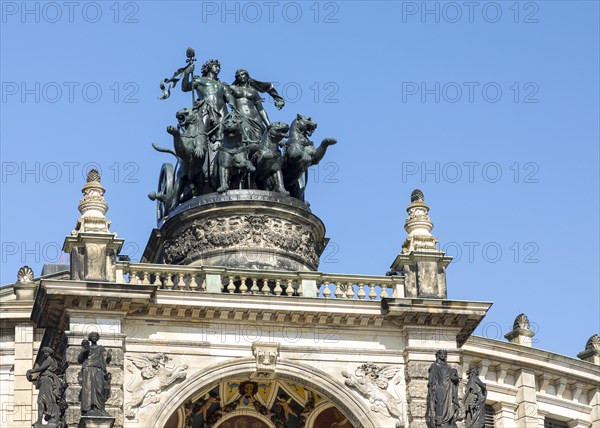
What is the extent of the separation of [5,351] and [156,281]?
6.96m

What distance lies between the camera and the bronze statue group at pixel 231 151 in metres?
49.1

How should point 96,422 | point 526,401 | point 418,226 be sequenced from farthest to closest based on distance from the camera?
point 526,401, point 418,226, point 96,422

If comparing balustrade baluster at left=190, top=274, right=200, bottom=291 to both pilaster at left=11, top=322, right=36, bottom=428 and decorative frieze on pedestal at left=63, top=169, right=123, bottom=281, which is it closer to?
decorative frieze on pedestal at left=63, top=169, right=123, bottom=281

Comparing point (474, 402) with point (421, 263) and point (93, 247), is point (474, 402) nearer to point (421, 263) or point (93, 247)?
point (421, 263)

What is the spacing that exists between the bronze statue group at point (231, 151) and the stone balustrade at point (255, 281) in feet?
10.1

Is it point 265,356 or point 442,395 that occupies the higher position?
point 265,356

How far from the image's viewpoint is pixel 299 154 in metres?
49.7

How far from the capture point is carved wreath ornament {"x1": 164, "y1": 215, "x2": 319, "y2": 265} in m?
48.2

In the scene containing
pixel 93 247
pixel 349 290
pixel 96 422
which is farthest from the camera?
pixel 349 290

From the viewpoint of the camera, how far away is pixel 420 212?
4788cm

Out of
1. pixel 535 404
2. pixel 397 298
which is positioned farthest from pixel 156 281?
pixel 535 404

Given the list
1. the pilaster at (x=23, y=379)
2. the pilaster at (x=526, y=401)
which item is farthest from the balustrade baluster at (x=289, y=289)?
the pilaster at (x=526, y=401)

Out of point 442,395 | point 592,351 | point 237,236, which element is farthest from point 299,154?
point 592,351

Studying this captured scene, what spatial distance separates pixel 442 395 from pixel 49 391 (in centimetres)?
937
